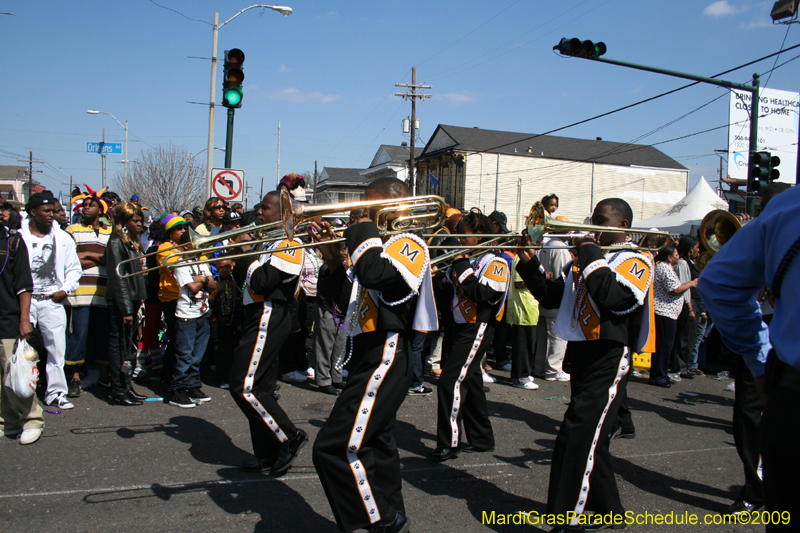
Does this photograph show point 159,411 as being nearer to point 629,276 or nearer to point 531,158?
point 629,276

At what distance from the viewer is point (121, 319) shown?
582 cm

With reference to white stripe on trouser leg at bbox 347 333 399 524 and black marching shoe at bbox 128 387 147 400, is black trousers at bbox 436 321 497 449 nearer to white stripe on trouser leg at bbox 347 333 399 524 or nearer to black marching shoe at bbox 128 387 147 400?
white stripe on trouser leg at bbox 347 333 399 524

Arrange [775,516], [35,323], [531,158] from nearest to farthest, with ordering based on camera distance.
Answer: [775,516]
[35,323]
[531,158]

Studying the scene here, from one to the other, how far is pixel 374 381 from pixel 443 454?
6.04 ft

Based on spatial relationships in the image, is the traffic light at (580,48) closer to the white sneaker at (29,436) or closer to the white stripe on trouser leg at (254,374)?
the white stripe on trouser leg at (254,374)

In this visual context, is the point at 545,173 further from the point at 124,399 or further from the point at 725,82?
the point at 124,399

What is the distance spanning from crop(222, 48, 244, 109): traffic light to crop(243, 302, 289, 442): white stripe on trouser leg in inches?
220

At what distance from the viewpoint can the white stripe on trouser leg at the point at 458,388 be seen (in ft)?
14.7

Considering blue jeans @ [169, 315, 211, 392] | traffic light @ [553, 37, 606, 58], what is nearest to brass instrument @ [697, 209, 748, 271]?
blue jeans @ [169, 315, 211, 392]

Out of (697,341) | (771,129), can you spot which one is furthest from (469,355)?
(771,129)

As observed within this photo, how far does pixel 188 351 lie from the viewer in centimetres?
589

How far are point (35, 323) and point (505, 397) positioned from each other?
16.3 feet

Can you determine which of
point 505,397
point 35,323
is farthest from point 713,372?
point 35,323

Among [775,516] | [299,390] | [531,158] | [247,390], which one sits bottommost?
[299,390]
